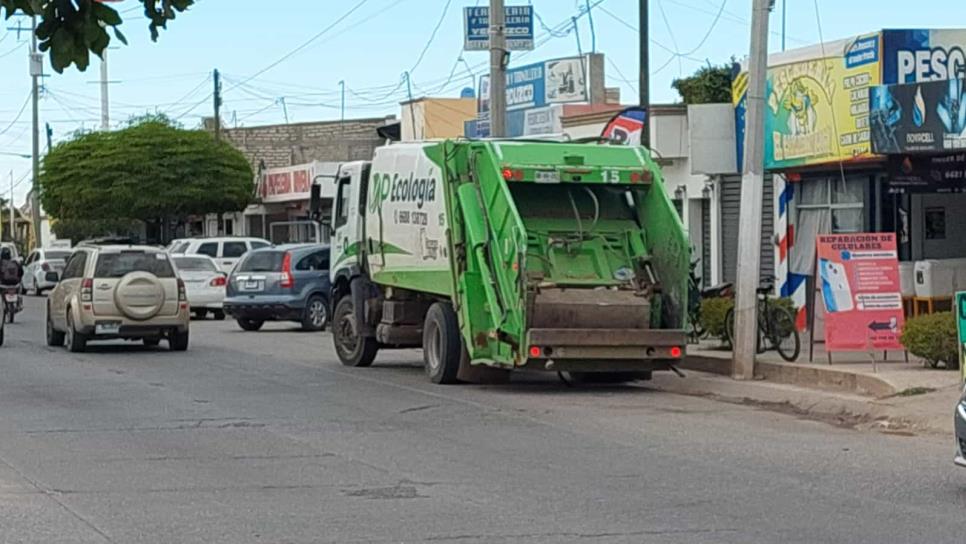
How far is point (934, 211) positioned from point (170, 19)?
1612cm

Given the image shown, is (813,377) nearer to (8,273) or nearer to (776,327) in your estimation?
(776,327)

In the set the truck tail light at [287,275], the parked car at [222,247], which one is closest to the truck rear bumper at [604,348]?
the truck tail light at [287,275]

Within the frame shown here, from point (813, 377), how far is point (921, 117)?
3.71 m

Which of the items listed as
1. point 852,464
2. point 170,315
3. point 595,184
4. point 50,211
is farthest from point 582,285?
point 50,211

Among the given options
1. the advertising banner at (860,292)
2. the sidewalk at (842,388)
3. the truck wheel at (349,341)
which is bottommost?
the sidewalk at (842,388)

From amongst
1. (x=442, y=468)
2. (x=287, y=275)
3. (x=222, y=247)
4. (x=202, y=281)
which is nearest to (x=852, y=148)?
(x=442, y=468)

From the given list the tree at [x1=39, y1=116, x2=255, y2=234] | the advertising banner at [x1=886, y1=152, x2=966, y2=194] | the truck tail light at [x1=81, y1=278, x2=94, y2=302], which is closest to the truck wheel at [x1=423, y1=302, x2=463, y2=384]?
the advertising banner at [x1=886, y1=152, x2=966, y2=194]

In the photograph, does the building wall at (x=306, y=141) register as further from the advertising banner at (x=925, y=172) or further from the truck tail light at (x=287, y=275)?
the advertising banner at (x=925, y=172)

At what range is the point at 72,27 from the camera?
27.0ft

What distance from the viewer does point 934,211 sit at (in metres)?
22.4

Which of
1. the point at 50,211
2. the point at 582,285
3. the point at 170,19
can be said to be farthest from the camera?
the point at 50,211

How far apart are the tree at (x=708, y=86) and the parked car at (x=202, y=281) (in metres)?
17.8

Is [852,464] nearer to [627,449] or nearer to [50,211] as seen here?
[627,449]

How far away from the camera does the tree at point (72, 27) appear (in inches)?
322
